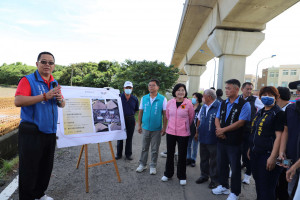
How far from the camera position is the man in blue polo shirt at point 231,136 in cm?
288

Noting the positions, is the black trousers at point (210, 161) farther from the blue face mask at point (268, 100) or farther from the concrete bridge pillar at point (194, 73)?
the concrete bridge pillar at point (194, 73)

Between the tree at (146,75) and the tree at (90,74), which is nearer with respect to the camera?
the tree at (146,75)

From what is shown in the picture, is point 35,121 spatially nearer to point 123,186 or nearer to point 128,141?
point 123,186

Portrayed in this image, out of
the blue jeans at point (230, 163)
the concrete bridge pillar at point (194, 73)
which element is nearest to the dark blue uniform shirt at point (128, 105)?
the blue jeans at point (230, 163)

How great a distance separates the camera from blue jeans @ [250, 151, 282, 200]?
92.1 inches

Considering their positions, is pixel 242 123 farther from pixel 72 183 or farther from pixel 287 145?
pixel 72 183

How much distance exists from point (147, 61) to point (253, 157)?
11311mm

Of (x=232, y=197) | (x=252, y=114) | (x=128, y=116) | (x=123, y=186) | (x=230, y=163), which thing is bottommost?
(x=123, y=186)

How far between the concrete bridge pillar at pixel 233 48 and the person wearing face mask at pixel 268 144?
781 cm

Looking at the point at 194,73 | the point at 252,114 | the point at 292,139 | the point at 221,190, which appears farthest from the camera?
the point at 194,73

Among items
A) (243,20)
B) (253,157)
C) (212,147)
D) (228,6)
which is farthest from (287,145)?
(243,20)

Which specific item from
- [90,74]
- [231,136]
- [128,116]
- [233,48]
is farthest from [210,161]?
[90,74]

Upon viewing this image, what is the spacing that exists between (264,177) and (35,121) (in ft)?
10.3

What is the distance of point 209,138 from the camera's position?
3.38m
